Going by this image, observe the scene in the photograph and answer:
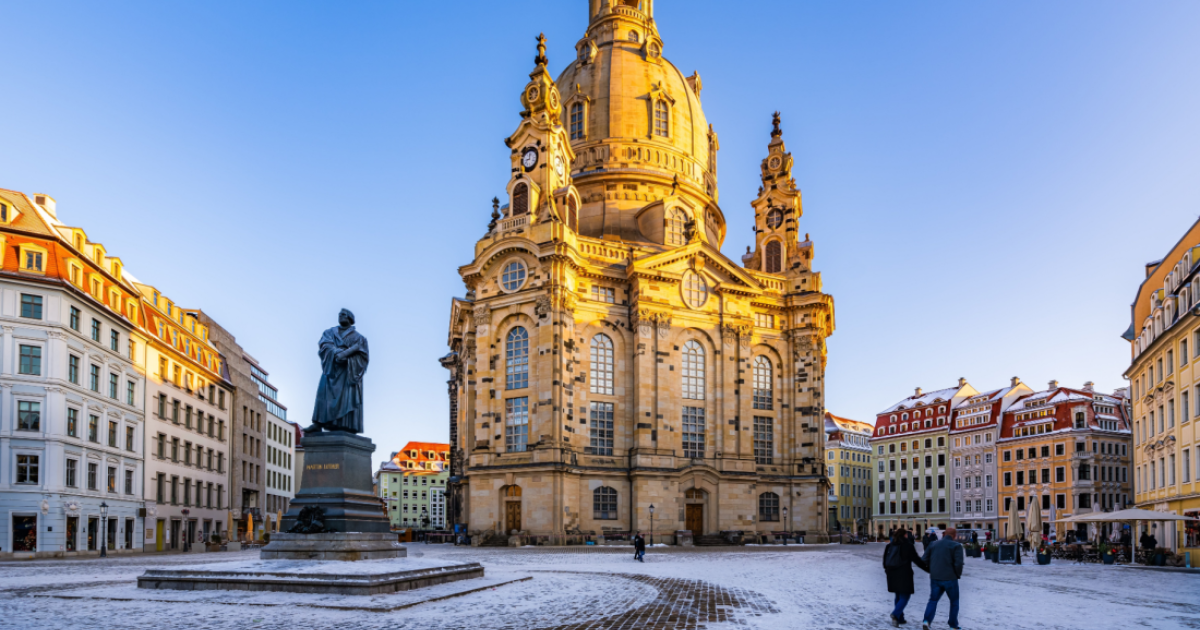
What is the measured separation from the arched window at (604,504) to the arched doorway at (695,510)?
18.2 feet

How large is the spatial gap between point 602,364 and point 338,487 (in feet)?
145

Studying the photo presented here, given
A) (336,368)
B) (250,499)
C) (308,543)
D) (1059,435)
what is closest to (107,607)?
(308,543)

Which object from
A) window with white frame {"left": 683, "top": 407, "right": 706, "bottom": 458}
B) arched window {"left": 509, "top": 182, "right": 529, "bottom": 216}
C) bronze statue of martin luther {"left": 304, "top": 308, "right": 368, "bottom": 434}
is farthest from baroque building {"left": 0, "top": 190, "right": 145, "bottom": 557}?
window with white frame {"left": 683, "top": 407, "right": 706, "bottom": 458}

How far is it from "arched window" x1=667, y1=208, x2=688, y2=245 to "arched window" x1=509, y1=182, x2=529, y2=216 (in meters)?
12.5

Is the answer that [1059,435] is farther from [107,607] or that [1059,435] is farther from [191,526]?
[107,607]

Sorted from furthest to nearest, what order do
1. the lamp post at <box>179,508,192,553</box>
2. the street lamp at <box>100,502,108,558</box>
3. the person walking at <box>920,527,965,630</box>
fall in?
the lamp post at <box>179,508,192,553</box> → the street lamp at <box>100,502,108,558</box> → the person walking at <box>920,527,965,630</box>

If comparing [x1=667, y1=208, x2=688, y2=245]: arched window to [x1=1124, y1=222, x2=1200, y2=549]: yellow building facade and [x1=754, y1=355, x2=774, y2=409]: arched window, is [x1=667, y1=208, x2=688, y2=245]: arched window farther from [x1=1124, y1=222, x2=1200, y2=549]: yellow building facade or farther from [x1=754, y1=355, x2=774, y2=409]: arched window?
[x1=1124, y1=222, x2=1200, y2=549]: yellow building facade

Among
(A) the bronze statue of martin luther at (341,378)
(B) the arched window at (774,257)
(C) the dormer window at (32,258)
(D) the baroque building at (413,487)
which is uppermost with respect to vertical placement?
(B) the arched window at (774,257)

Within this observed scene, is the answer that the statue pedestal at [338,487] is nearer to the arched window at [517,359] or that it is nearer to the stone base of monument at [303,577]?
the stone base of monument at [303,577]

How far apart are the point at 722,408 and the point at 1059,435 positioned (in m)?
42.1

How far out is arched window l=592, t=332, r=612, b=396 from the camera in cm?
6750

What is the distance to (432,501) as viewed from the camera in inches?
7333

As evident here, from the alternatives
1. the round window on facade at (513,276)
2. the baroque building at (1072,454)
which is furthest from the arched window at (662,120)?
the baroque building at (1072,454)

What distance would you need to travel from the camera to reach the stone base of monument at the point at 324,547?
76.2 feet
